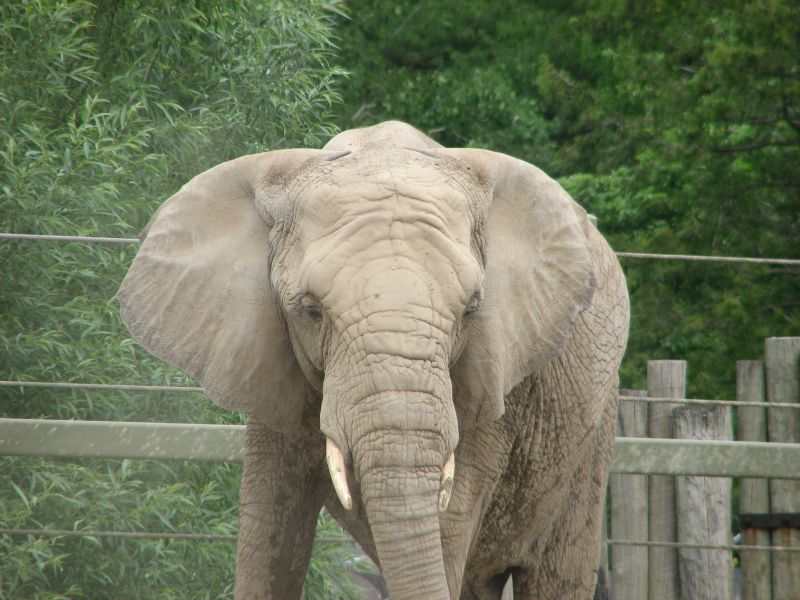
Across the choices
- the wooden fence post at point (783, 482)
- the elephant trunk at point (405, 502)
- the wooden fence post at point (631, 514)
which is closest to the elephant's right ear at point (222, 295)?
the elephant trunk at point (405, 502)

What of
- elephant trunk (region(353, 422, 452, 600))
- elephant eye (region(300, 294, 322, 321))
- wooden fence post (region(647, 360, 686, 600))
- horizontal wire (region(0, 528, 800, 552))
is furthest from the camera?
wooden fence post (region(647, 360, 686, 600))

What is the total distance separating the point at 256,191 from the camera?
11.1ft

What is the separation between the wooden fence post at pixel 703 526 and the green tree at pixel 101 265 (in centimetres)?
216

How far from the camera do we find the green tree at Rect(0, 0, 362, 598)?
653cm

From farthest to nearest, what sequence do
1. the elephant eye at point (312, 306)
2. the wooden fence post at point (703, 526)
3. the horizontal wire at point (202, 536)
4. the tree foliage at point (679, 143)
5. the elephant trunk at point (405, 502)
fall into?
the tree foliage at point (679, 143)
the wooden fence post at point (703, 526)
the horizontal wire at point (202, 536)
the elephant eye at point (312, 306)
the elephant trunk at point (405, 502)

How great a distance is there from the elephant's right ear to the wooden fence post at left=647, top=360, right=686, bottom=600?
264 centimetres

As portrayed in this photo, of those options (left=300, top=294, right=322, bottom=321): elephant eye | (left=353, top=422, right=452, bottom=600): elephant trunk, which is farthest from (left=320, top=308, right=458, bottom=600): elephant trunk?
(left=300, top=294, right=322, bottom=321): elephant eye

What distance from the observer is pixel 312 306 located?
3.04 m

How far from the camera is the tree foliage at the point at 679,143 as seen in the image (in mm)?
10422

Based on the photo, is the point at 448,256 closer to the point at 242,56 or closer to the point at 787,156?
the point at 242,56

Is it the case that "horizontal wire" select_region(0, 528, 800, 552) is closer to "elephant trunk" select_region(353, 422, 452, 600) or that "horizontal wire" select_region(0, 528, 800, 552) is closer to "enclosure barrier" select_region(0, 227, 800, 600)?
"enclosure barrier" select_region(0, 227, 800, 600)

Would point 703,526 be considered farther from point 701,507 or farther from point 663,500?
point 663,500

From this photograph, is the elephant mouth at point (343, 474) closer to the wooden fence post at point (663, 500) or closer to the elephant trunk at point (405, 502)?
the elephant trunk at point (405, 502)

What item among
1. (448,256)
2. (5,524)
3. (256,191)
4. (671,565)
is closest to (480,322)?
(448,256)
